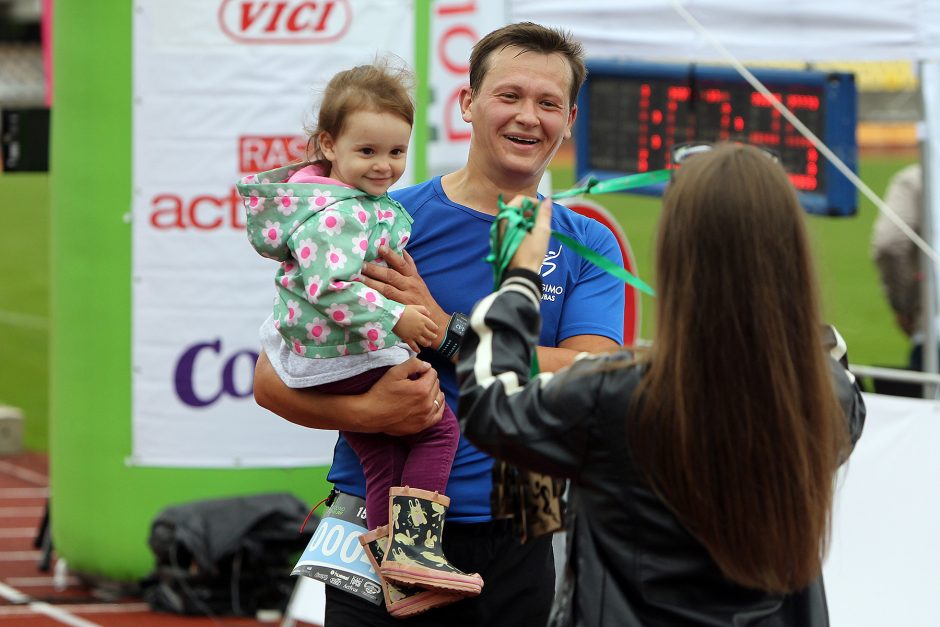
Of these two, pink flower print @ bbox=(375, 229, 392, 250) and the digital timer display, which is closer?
pink flower print @ bbox=(375, 229, 392, 250)

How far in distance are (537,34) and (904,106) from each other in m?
39.1

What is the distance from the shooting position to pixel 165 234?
682 centimetres

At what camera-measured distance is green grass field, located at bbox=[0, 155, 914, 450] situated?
14.8m

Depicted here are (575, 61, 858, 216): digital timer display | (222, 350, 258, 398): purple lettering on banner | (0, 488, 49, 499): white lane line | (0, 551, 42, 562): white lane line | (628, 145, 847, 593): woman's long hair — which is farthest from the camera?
(0, 488, 49, 499): white lane line

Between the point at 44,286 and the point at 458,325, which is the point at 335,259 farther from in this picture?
the point at 44,286

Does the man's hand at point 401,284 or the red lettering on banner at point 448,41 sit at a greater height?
the red lettering on banner at point 448,41

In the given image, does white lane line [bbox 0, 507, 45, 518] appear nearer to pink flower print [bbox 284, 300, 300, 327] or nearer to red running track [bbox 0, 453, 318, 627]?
red running track [bbox 0, 453, 318, 627]

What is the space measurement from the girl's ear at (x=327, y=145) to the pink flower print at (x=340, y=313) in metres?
0.34

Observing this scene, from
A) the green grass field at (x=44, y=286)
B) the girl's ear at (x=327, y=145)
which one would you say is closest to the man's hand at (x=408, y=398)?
the girl's ear at (x=327, y=145)

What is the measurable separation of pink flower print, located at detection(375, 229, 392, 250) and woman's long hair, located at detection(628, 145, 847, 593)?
0.81m

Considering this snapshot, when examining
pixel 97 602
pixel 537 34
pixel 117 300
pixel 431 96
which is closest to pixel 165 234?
pixel 117 300

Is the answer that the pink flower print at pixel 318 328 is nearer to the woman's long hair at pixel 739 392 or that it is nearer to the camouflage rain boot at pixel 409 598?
the camouflage rain boot at pixel 409 598

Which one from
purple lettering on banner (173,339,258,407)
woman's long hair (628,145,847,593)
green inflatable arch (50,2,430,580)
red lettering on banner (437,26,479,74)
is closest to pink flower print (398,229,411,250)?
woman's long hair (628,145,847,593)

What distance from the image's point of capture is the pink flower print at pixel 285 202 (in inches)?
111
